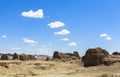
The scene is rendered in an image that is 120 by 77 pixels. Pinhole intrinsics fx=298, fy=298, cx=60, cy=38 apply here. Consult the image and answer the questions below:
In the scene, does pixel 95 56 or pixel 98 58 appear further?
pixel 95 56

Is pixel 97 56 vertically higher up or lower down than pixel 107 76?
higher up

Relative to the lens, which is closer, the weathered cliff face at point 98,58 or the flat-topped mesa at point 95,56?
the weathered cliff face at point 98,58

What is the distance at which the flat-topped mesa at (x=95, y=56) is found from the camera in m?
106

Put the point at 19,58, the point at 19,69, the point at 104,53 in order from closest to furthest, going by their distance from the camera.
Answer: the point at 19,69
the point at 104,53
the point at 19,58

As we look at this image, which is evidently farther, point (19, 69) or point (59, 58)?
point (59, 58)

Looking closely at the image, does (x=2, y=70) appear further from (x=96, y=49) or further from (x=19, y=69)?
(x=96, y=49)

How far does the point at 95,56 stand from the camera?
10712 cm

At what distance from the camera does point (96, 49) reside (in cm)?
10931

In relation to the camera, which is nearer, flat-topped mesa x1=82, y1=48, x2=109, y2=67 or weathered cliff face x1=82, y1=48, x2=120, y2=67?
weathered cliff face x1=82, y1=48, x2=120, y2=67

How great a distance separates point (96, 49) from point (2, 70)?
39.4 meters

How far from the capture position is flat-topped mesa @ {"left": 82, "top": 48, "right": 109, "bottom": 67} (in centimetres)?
10618

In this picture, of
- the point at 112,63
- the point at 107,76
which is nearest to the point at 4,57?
the point at 112,63

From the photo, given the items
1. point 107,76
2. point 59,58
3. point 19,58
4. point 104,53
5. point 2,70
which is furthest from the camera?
point 59,58

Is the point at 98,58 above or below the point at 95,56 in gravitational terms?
below
